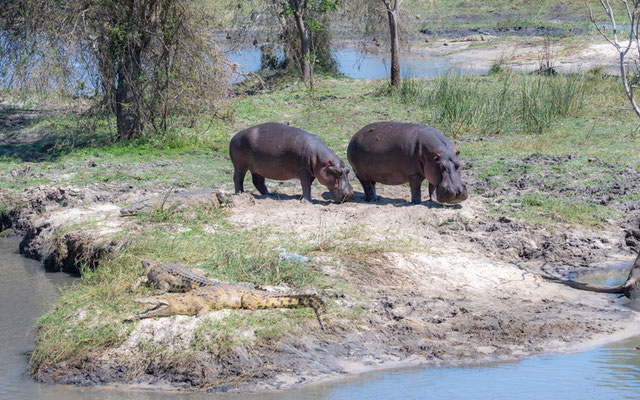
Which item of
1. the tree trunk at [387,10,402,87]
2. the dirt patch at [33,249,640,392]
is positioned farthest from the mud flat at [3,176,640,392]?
the tree trunk at [387,10,402,87]

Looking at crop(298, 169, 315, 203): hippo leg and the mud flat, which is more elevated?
crop(298, 169, 315, 203): hippo leg

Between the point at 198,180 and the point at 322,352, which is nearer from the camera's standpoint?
the point at 322,352

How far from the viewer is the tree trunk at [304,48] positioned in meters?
17.8

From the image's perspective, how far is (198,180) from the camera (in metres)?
10.7

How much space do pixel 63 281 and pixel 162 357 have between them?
2.87m

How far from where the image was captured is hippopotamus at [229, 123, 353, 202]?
923 centimetres

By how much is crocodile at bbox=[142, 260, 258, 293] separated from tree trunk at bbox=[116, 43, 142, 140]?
692 cm

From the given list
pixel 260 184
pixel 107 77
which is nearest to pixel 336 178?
pixel 260 184

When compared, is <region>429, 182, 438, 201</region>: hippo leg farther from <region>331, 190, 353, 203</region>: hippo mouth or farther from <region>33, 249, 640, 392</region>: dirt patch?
<region>33, 249, 640, 392</region>: dirt patch

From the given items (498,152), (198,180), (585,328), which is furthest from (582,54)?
(585,328)

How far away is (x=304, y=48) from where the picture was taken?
59.6ft

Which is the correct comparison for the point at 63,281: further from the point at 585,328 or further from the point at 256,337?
the point at 585,328

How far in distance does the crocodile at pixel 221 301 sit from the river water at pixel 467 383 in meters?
0.74

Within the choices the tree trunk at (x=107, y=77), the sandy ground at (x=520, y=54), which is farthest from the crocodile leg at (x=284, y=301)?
the sandy ground at (x=520, y=54)
